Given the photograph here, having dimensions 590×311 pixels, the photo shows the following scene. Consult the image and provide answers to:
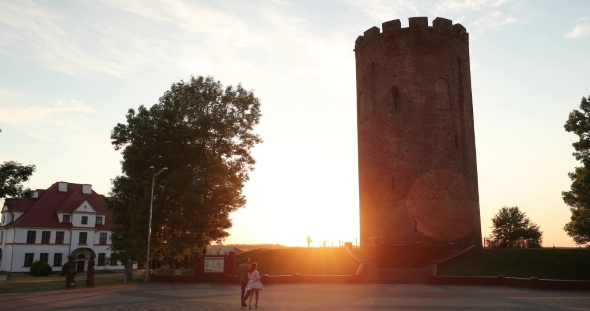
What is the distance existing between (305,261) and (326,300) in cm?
1575

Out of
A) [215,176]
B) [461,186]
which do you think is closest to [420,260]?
[461,186]

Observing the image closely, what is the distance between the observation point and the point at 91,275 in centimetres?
2692

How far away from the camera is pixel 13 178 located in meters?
33.0

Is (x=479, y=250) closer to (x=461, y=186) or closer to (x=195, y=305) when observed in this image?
(x=461, y=186)

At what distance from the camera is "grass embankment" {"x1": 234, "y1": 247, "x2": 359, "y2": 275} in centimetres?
3266

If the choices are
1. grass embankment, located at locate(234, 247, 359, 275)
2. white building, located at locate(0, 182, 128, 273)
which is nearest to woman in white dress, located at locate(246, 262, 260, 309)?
grass embankment, located at locate(234, 247, 359, 275)

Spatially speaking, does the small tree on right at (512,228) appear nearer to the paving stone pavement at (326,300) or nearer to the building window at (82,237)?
the paving stone pavement at (326,300)

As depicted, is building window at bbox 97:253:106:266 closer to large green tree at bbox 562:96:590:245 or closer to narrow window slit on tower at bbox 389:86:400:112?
narrow window slit on tower at bbox 389:86:400:112

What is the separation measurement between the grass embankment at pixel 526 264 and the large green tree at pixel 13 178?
28.9 metres

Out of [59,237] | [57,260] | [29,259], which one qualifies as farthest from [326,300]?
[59,237]

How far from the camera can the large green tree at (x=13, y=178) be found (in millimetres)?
32562

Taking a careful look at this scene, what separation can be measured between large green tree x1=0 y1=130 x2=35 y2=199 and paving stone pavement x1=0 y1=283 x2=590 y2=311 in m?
13.8

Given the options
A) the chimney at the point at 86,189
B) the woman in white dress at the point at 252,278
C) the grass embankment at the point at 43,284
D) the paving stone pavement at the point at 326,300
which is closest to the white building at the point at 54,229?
the chimney at the point at 86,189

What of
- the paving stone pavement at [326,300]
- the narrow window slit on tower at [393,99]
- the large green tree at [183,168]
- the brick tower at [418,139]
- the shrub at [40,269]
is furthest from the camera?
the shrub at [40,269]
